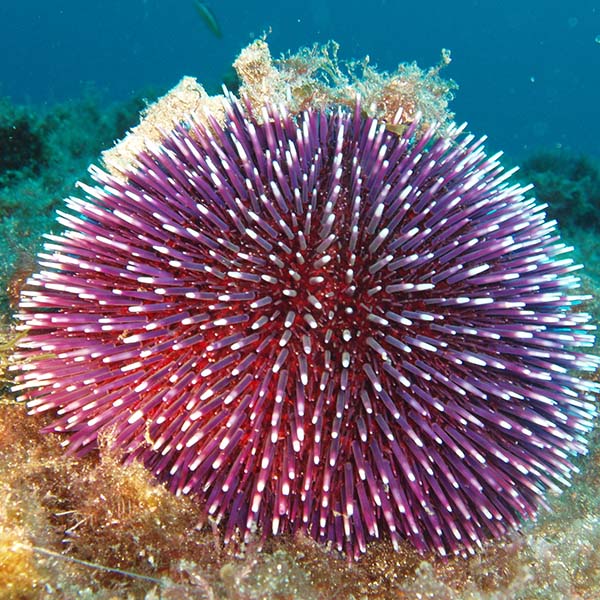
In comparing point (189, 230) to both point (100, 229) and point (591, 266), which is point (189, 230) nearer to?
point (100, 229)

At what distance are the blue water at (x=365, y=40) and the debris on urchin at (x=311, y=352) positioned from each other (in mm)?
108386

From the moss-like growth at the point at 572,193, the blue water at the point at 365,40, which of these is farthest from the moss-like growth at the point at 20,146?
the blue water at the point at 365,40

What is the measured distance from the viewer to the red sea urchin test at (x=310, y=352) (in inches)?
130

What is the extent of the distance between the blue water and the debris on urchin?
10839 cm

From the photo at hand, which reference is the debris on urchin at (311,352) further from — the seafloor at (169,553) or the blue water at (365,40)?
the blue water at (365,40)

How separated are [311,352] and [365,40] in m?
129

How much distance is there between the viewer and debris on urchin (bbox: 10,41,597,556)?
3311 millimetres

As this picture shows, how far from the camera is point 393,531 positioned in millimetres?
3537

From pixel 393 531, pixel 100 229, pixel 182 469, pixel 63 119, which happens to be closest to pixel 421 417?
pixel 393 531

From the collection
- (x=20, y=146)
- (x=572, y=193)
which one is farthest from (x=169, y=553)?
(x=572, y=193)

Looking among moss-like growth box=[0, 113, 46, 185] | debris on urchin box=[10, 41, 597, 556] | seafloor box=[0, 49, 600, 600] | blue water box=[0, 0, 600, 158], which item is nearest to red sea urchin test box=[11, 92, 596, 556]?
debris on urchin box=[10, 41, 597, 556]

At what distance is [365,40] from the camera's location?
118m

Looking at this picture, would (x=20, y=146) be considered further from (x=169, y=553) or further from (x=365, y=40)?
(x=365, y=40)

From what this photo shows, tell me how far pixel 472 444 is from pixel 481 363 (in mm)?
589
